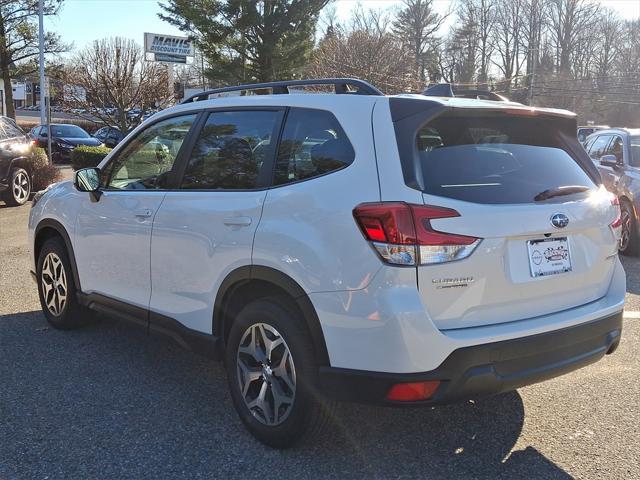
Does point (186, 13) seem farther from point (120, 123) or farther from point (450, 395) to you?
point (450, 395)

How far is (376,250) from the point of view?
2.64 meters

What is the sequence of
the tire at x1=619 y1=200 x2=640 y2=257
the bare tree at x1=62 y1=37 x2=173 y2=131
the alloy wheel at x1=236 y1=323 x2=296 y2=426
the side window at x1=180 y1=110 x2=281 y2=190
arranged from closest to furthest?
the alloy wheel at x1=236 y1=323 x2=296 y2=426 < the side window at x1=180 y1=110 x2=281 y2=190 < the tire at x1=619 y1=200 x2=640 y2=257 < the bare tree at x1=62 y1=37 x2=173 y2=131

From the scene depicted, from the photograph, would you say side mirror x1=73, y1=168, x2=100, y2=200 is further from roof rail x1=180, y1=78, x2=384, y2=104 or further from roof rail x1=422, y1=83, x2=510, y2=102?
roof rail x1=422, y1=83, x2=510, y2=102

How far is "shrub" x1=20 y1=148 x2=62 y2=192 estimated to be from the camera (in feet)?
41.1

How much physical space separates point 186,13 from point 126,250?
79.4ft

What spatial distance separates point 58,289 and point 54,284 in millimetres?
72

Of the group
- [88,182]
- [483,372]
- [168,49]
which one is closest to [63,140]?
[168,49]

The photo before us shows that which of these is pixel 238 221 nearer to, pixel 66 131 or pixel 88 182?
pixel 88 182

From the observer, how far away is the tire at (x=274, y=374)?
9.66 feet

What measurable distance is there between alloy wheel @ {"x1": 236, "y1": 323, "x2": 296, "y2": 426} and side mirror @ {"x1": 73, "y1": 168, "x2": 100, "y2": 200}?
1.81m

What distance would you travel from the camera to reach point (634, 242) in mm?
8156

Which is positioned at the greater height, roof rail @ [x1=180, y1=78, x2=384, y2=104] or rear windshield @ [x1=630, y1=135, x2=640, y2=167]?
roof rail @ [x1=180, y1=78, x2=384, y2=104]

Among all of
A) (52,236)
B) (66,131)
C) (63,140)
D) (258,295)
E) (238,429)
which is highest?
(66,131)

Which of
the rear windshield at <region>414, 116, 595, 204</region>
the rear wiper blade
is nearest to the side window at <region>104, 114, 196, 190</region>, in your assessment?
the rear windshield at <region>414, 116, 595, 204</region>
